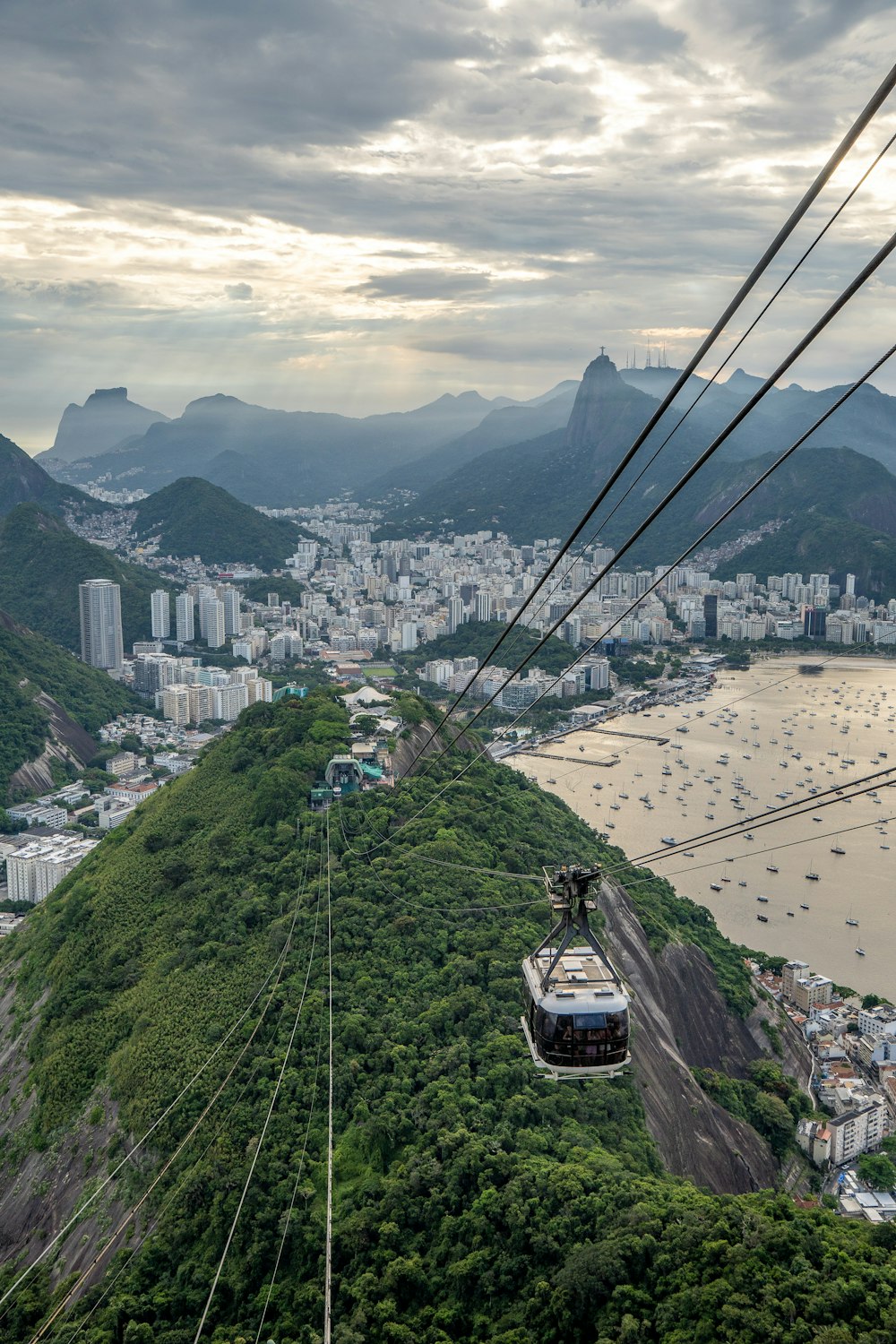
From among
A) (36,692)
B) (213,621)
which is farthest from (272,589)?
(36,692)

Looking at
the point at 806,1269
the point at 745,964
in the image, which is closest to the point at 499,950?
the point at 806,1269

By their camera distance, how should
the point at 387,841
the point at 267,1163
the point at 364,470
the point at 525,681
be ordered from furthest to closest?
the point at 364,470 < the point at 525,681 < the point at 387,841 < the point at 267,1163

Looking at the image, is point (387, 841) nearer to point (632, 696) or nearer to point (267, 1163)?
point (267, 1163)

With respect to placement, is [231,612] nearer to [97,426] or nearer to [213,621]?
[213,621]

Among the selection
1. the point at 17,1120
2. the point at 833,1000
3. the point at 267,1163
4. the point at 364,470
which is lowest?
the point at 833,1000

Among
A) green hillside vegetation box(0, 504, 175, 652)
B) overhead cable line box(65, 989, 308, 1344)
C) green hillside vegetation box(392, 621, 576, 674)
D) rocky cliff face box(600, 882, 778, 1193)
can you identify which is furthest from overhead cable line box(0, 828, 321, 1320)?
green hillside vegetation box(0, 504, 175, 652)

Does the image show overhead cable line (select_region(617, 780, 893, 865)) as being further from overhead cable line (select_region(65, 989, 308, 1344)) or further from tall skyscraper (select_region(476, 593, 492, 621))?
tall skyscraper (select_region(476, 593, 492, 621))

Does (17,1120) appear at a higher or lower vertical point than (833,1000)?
higher
